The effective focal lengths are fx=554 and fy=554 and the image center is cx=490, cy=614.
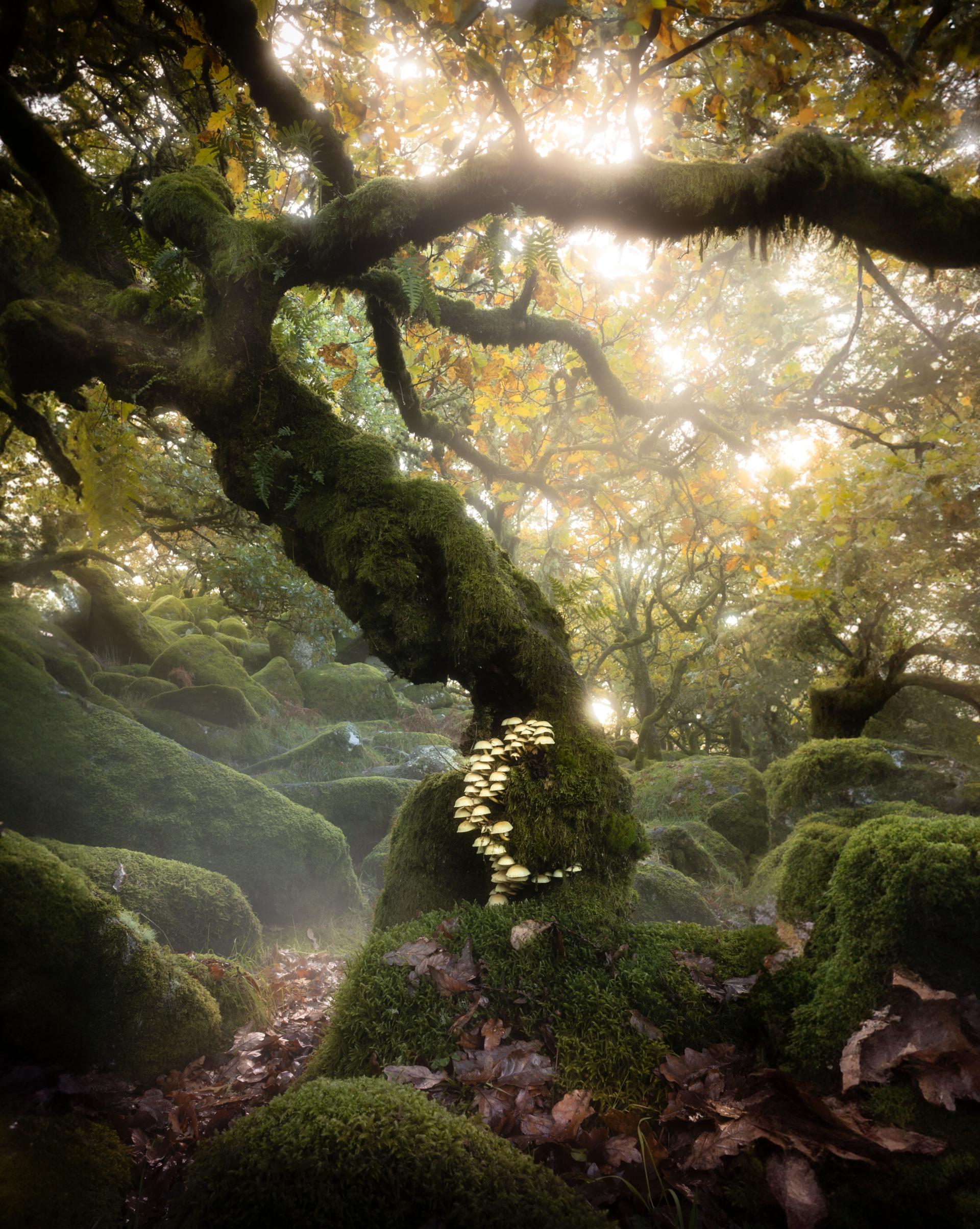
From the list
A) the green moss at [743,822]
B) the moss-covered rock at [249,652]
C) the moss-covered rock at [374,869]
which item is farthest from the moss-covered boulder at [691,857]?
the moss-covered rock at [249,652]

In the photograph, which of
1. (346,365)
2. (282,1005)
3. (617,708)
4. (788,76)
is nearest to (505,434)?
(346,365)

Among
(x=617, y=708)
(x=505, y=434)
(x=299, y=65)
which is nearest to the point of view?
(x=299, y=65)

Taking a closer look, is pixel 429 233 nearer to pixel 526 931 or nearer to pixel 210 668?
pixel 526 931

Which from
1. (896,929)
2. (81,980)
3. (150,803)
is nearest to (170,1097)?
(81,980)

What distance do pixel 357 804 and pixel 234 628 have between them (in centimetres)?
942

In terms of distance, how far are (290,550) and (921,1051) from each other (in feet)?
15.5

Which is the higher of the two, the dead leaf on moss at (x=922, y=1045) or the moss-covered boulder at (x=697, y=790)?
the moss-covered boulder at (x=697, y=790)

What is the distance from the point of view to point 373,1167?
5.52 feet

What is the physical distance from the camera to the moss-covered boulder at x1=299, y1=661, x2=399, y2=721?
14820mm

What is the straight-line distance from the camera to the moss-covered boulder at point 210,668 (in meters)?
11.5

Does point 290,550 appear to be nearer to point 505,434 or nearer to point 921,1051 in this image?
point 921,1051

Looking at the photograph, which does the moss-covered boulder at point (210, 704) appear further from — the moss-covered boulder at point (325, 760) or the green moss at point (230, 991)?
the green moss at point (230, 991)

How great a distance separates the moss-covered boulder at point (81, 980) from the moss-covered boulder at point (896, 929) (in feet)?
11.3

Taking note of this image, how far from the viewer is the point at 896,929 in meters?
2.20
